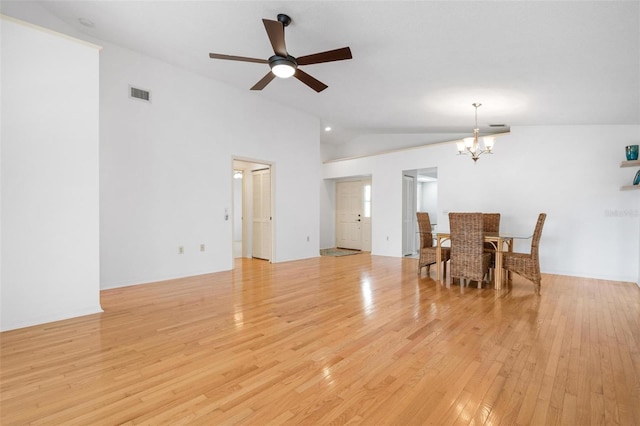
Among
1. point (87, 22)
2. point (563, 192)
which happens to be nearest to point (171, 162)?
point (87, 22)

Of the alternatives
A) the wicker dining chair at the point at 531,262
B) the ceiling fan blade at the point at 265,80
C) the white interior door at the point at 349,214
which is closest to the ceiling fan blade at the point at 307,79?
the ceiling fan blade at the point at 265,80

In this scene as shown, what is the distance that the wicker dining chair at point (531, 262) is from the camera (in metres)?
4.12

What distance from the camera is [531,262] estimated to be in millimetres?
4152

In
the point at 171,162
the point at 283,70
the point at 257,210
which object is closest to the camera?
Result: the point at 283,70

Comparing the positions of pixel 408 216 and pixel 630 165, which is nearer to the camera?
pixel 630 165

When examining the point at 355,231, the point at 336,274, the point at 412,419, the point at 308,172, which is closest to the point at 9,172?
the point at 412,419

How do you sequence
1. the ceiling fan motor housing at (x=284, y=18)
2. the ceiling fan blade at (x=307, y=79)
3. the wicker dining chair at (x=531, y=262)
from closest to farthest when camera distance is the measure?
the ceiling fan motor housing at (x=284, y=18) < the ceiling fan blade at (x=307, y=79) < the wicker dining chair at (x=531, y=262)

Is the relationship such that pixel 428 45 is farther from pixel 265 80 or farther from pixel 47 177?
pixel 47 177

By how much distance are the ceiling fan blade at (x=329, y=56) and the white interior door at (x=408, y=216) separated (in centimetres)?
488

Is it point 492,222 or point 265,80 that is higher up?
point 265,80

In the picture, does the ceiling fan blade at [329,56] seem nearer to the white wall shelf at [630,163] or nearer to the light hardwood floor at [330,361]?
the light hardwood floor at [330,361]

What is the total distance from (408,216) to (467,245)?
11.6 feet

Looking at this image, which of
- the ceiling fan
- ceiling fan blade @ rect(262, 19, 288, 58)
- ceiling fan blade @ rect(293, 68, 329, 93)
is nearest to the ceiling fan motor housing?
the ceiling fan

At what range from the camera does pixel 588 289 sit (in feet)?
14.5
